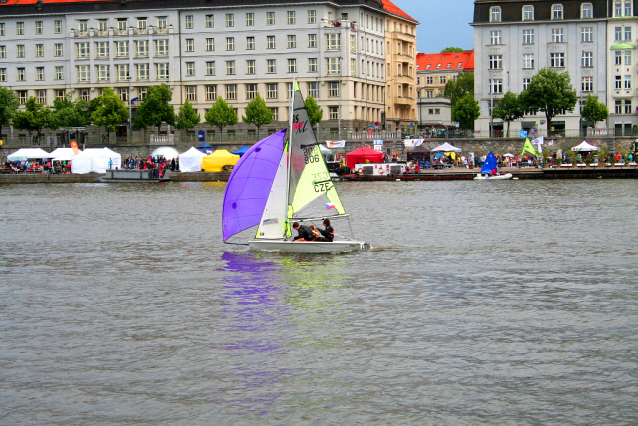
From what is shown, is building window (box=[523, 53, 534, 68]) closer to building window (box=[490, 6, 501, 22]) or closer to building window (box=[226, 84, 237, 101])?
building window (box=[490, 6, 501, 22])

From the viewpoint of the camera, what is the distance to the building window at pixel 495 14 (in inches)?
4373

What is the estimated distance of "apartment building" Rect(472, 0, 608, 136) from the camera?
359ft

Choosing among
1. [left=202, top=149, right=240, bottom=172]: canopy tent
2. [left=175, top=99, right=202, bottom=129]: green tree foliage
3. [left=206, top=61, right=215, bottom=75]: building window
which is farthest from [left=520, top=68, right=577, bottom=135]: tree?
[left=206, top=61, right=215, bottom=75]: building window

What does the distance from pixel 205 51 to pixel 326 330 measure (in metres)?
103

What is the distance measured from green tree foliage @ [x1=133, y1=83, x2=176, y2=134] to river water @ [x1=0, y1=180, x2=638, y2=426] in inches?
2785

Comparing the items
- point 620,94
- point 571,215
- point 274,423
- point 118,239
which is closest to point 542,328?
point 274,423

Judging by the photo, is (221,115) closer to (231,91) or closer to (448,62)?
(231,91)

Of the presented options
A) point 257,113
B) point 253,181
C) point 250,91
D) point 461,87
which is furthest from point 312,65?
point 253,181

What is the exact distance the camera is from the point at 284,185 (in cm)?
3316

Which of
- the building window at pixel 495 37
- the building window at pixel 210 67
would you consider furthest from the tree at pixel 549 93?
the building window at pixel 210 67

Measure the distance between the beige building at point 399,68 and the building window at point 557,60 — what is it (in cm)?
2714

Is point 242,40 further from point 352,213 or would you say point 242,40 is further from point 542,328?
point 542,328

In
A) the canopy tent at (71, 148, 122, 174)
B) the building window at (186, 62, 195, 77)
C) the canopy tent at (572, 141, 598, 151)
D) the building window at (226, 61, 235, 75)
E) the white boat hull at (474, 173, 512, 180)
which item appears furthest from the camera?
the building window at (186, 62, 195, 77)

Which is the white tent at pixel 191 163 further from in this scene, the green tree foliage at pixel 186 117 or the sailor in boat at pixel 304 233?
the sailor in boat at pixel 304 233
